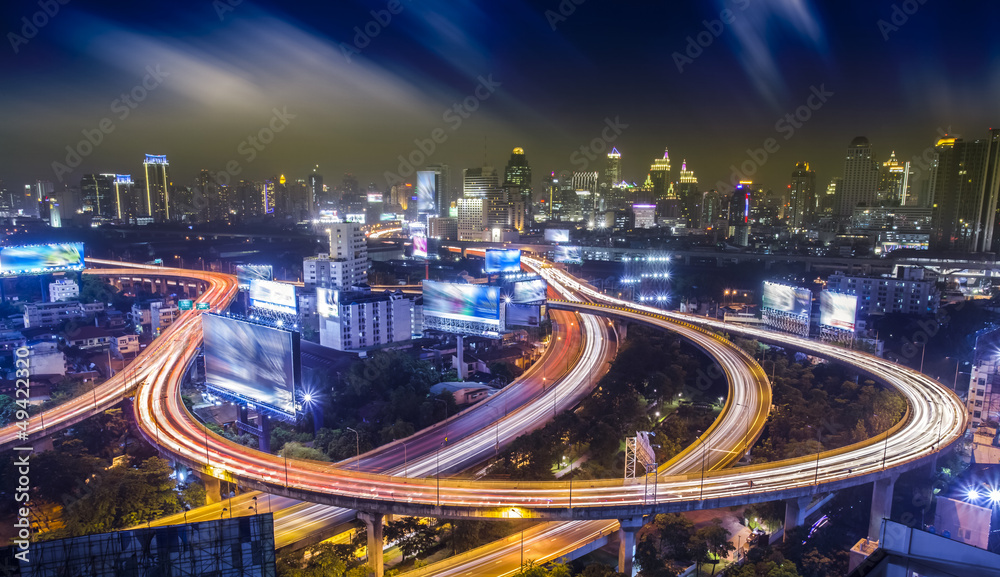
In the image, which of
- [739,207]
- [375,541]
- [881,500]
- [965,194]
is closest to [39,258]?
[375,541]

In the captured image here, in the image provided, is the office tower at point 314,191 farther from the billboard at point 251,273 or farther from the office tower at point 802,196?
the office tower at point 802,196

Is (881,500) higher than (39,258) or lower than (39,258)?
lower

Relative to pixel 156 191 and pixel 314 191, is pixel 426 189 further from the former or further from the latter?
pixel 156 191

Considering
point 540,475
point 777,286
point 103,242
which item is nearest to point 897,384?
point 777,286

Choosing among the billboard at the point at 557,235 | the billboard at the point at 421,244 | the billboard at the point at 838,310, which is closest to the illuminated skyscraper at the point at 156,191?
the billboard at the point at 421,244

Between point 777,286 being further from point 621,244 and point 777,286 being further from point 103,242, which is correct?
point 103,242

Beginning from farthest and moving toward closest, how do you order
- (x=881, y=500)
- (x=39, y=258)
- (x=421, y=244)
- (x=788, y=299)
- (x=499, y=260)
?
(x=421, y=244), (x=499, y=260), (x=39, y=258), (x=788, y=299), (x=881, y=500)
